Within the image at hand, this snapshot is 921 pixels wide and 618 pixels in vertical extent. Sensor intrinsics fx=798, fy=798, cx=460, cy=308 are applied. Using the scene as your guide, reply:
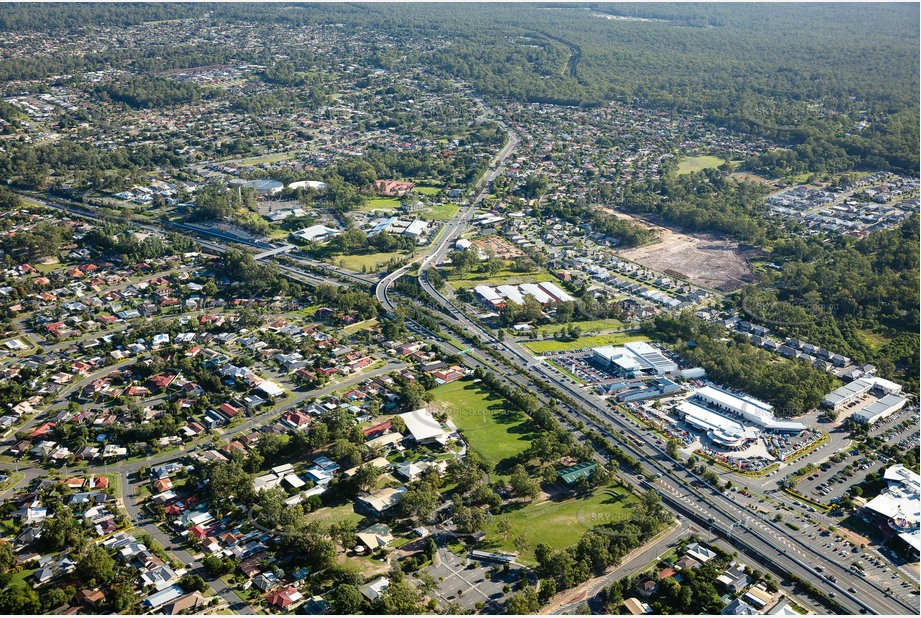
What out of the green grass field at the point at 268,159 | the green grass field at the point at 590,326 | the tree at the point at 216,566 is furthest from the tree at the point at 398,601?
the green grass field at the point at 268,159

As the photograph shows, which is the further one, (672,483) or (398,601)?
(672,483)

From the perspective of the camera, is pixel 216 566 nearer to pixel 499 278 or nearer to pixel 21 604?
pixel 21 604

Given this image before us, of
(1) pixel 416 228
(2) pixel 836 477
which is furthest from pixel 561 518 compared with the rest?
(1) pixel 416 228

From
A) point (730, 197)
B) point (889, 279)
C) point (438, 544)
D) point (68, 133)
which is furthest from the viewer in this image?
point (68, 133)

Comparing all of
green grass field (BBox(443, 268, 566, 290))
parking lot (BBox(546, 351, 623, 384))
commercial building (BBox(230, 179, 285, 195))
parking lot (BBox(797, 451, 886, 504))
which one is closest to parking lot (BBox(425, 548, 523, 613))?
parking lot (BBox(797, 451, 886, 504))

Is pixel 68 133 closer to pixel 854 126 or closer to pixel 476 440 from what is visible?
pixel 476 440

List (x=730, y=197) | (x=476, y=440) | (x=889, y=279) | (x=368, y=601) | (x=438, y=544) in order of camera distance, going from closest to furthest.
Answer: (x=368, y=601)
(x=438, y=544)
(x=476, y=440)
(x=889, y=279)
(x=730, y=197)

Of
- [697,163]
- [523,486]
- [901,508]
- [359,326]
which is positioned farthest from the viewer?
[697,163]

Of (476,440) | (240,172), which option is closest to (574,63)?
(240,172)
